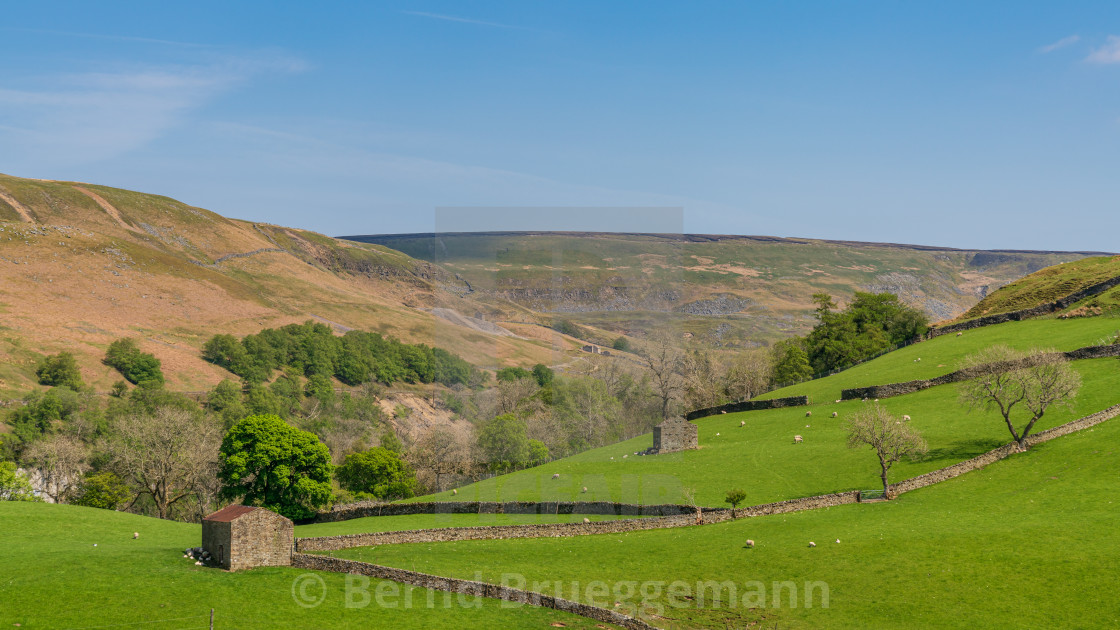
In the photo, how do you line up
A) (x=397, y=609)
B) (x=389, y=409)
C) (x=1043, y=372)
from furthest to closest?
(x=389, y=409) < (x=1043, y=372) < (x=397, y=609)

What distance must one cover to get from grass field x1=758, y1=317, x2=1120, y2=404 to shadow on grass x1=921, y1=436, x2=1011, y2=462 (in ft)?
56.2

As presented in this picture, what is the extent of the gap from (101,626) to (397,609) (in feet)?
34.5

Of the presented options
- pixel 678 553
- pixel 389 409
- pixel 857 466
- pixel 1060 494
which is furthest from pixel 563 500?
pixel 389 409

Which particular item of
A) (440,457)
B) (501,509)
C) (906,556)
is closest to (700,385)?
(440,457)

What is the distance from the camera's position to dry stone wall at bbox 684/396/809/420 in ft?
221

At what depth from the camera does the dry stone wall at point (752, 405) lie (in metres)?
67.3

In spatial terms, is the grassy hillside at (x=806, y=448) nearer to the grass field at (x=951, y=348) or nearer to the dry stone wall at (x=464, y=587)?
the grass field at (x=951, y=348)

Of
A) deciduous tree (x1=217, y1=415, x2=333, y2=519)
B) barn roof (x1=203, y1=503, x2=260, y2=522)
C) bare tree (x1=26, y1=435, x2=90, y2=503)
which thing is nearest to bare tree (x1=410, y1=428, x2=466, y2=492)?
deciduous tree (x1=217, y1=415, x2=333, y2=519)

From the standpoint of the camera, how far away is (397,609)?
32250mm

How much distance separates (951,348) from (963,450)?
27.9 m

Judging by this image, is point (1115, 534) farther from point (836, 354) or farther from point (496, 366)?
point (496, 366)

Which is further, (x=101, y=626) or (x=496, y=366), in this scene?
(x=496, y=366)

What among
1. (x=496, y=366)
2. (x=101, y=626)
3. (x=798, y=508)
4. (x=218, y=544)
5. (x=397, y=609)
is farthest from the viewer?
(x=496, y=366)

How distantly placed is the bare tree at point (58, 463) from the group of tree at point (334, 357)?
75.0 metres
